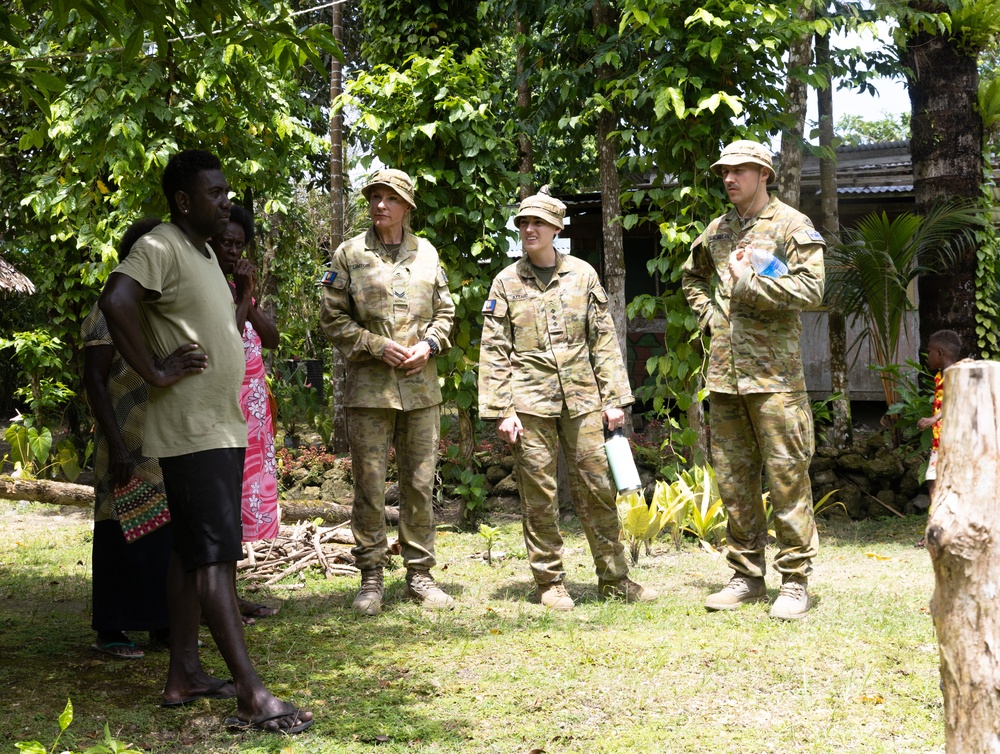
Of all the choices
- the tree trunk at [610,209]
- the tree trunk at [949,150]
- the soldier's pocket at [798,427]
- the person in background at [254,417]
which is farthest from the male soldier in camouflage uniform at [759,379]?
the tree trunk at [949,150]

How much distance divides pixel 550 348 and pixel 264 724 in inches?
105

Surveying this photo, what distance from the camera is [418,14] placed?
865 cm

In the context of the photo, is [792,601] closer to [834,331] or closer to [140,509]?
[140,509]

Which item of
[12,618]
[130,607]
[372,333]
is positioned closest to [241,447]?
[130,607]

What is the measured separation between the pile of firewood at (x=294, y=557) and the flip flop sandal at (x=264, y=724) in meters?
2.60

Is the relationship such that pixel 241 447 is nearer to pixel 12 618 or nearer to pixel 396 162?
pixel 12 618

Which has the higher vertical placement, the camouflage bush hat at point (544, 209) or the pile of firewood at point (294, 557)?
the camouflage bush hat at point (544, 209)

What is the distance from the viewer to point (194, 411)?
3625mm

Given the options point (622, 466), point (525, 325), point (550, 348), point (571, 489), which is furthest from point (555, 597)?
point (525, 325)

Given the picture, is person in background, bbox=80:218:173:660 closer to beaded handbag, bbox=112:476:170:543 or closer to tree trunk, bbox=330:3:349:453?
beaded handbag, bbox=112:476:170:543

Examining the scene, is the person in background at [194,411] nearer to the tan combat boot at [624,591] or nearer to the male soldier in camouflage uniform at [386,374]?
the male soldier in camouflage uniform at [386,374]

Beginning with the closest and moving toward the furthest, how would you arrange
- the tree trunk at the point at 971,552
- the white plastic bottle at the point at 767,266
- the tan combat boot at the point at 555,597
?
the tree trunk at the point at 971,552 → the white plastic bottle at the point at 767,266 → the tan combat boot at the point at 555,597

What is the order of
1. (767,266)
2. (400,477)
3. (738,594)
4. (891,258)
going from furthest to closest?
1. (891,258)
2. (400,477)
3. (738,594)
4. (767,266)

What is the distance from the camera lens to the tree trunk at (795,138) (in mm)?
8898
